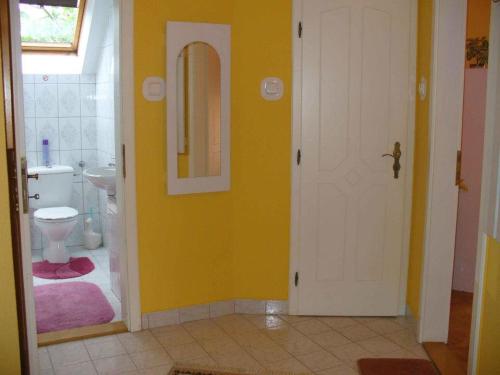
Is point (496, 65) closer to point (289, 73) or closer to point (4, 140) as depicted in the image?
point (289, 73)

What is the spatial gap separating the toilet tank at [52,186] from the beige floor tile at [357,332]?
2744 mm

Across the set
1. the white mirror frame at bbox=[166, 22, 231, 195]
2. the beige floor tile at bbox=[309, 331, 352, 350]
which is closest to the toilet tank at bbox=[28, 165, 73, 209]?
the white mirror frame at bbox=[166, 22, 231, 195]

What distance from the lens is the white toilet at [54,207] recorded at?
15.4 feet

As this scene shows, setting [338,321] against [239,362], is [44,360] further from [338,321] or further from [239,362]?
[338,321]

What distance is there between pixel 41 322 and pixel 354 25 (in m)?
2.64

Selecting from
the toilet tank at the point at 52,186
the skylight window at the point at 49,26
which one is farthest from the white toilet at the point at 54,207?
the skylight window at the point at 49,26

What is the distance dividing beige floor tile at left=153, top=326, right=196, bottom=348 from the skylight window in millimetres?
2795

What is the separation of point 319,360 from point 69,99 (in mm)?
3288

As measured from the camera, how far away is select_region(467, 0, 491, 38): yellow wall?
4395 millimetres

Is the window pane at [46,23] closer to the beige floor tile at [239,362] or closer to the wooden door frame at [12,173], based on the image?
the wooden door frame at [12,173]

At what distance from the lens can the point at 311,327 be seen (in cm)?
357

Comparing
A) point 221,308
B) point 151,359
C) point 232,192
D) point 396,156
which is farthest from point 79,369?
point 396,156

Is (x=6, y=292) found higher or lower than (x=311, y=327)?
higher

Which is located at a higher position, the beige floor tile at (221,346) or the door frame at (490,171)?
the door frame at (490,171)
